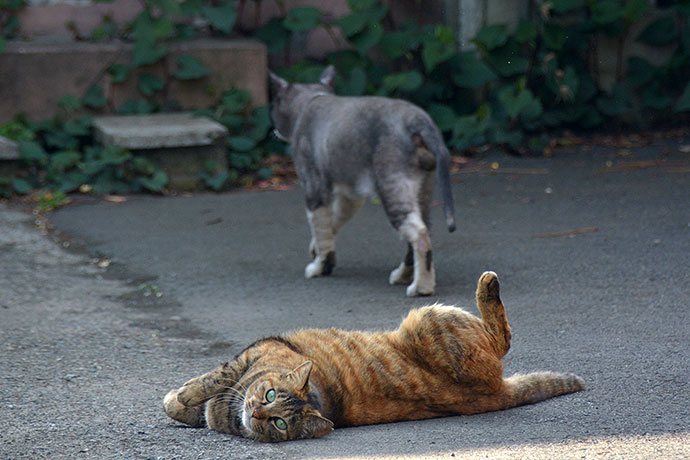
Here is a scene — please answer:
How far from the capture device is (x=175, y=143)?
7.66 metres

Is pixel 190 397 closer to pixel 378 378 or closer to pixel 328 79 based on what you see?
pixel 378 378

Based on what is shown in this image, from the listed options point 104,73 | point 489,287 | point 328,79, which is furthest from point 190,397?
point 104,73

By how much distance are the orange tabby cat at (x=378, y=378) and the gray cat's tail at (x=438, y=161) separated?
5.29ft

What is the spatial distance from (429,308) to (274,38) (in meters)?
6.48

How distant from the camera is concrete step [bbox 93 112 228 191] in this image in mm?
7609

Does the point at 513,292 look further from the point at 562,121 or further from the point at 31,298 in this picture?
the point at 562,121

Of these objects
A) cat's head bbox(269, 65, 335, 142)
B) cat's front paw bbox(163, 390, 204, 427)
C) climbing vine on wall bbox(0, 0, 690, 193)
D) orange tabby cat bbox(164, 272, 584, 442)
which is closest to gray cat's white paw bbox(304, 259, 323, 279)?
cat's head bbox(269, 65, 335, 142)

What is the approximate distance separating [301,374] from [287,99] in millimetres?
3645

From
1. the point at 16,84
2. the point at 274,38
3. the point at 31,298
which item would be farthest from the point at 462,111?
the point at 31,298

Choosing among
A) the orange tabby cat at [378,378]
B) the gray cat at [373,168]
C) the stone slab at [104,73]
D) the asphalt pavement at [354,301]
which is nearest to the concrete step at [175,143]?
the asphalt pavement at [354,301]

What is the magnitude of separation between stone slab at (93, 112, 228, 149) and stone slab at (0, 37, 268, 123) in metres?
0.46

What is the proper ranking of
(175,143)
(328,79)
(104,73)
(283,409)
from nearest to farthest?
(283,409), (328,79), (175,143), (104,73)

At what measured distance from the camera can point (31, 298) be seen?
4.80 metres

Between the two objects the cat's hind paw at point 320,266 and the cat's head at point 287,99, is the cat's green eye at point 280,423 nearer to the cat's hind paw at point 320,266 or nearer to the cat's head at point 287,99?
the cat's hind paw at point 320,266
